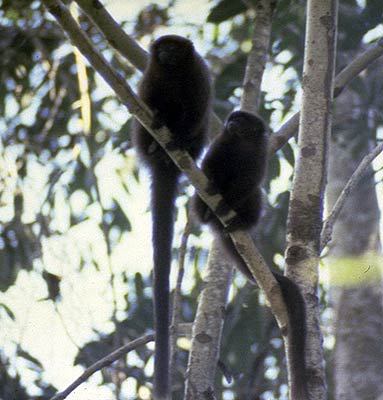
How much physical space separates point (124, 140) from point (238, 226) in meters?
2.47

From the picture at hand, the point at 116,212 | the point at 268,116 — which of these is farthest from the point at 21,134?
the point at 268,116

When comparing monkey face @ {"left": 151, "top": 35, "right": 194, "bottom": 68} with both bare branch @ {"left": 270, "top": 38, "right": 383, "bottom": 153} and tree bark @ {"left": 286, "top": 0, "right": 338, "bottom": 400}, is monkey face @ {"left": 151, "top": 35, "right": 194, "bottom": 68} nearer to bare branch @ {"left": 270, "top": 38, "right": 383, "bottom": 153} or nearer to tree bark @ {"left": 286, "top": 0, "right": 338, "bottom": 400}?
bare branch @ {"left": 270, "top": 38, "right": 383, "bottom": 153}

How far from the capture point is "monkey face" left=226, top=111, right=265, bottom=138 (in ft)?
12.9

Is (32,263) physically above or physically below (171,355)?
above

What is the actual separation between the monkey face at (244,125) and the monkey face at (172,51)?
1.30 feet

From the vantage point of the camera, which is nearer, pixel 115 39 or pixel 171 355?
pixel 171 355

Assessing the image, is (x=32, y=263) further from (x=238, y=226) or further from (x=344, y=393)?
(x=238, y=226)

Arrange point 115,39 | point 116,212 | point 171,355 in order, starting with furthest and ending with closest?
point 116,212 → point 115,39 → point 171,355

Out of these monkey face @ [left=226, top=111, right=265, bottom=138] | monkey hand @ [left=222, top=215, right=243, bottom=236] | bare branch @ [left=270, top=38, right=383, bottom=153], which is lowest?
monkey hand @ [left=222, top=215, right=243, bottom=236]

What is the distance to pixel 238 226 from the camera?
10.5 feet

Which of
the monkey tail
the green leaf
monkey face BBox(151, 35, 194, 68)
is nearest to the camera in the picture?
the monkey tail

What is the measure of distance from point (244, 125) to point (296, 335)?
1225mm

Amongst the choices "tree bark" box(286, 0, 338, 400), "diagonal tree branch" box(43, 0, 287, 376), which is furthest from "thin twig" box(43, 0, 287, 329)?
"tree bark" box(286, 0, 338, 400)

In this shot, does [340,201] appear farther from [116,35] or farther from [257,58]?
[116,35]
